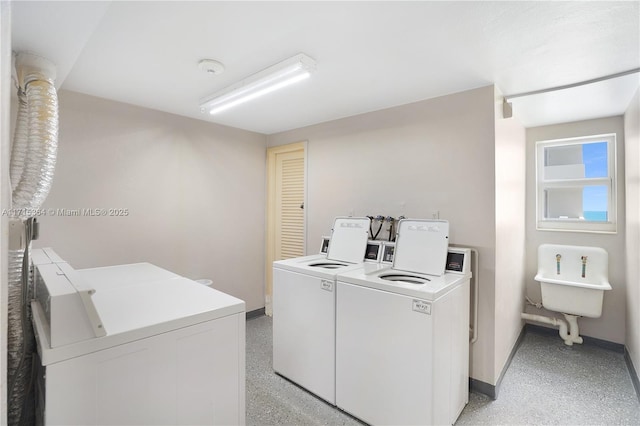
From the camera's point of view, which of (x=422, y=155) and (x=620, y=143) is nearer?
(x=422, y=155)

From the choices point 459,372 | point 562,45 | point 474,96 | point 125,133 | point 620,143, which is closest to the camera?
point 562,45

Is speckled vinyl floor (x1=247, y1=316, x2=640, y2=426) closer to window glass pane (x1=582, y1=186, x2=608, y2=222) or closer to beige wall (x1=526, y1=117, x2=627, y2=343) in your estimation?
beige wall (x1=526, y1=117, x2=627, y2=343)

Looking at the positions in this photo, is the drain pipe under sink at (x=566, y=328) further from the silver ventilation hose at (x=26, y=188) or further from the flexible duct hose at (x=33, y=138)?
the flexible duct hose at (x=33, y=138)

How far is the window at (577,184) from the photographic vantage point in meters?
3.20

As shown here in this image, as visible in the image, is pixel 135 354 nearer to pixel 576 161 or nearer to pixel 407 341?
pixel 407 341

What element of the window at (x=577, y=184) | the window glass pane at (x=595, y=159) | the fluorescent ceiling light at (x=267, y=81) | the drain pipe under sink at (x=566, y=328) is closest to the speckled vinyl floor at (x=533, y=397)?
the drain pipe under sink at (x=566, y=328)

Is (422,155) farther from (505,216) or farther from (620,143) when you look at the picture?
(620,143)

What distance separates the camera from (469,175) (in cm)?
243

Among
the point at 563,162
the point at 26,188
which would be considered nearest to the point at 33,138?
the point at 26,188

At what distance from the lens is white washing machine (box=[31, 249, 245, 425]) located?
88 cm

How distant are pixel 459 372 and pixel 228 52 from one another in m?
2.67

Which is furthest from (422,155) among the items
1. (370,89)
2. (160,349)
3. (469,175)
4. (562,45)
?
(160,349)

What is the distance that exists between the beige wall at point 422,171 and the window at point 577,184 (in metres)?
1.74

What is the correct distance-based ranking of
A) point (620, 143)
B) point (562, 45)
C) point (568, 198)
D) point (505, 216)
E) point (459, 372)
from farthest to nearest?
1. point (568, 198)
2. point (620, 143)
3. point (505, 216)
4. point (459, 372)
5. point (562, 45)
